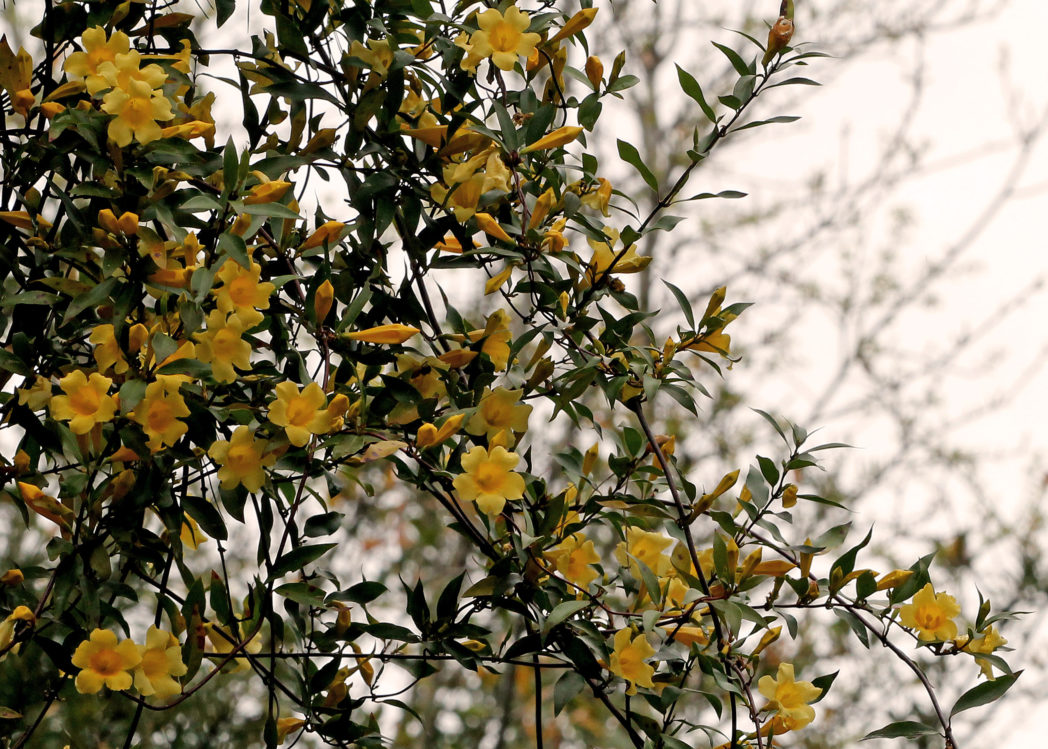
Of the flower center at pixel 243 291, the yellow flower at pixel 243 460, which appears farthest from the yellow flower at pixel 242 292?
the yellow flower at pixel 243 460

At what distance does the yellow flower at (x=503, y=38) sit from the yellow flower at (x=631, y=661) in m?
0.60

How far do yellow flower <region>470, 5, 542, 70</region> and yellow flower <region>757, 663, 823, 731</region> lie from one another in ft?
2.27

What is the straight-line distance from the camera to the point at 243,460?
3.28 ft

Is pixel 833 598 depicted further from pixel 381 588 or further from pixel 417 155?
pixel 417 155

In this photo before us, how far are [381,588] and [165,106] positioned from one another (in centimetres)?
53

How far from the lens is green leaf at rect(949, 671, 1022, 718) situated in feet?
3.42

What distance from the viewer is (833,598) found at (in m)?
1.12

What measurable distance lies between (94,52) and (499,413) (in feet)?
1.79

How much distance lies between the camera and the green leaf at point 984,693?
1.04m

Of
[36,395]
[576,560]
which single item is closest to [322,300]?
[36,395]

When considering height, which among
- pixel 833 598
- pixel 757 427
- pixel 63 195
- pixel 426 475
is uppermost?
pixel 757 427

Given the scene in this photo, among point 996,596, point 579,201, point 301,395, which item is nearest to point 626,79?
point 579,201

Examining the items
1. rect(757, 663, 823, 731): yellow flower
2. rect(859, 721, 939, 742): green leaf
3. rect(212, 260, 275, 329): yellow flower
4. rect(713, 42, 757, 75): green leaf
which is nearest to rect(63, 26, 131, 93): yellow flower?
rect(212, 260, 275, 329): yellow flower

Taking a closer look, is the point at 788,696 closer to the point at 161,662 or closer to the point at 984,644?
the point at 984,644
